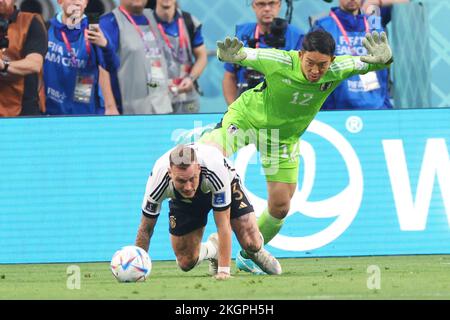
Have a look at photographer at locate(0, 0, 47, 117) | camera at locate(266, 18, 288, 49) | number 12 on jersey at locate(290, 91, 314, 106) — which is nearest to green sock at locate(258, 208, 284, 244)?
number 12 on jersey at locate(290, 91, 314, 106)

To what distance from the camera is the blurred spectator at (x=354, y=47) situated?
15156mm

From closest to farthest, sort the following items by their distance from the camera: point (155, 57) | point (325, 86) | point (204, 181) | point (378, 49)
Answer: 1. point (204, 181)
2. point (378, 49)
3. point (325, 86)
4. point (155, 57)

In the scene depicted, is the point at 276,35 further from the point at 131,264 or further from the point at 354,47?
the point at 131,264

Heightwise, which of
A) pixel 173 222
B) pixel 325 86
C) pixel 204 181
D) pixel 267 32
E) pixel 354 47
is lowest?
pixel 173 222

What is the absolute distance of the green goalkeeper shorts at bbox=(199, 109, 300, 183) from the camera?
12.7 metres

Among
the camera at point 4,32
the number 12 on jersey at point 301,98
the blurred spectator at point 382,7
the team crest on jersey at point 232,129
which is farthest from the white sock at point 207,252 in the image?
the blurred spectator at point 382,7

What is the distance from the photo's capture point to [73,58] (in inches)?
596

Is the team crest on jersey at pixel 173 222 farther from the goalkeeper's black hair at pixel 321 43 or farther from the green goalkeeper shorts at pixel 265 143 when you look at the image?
the goalkeeper's black hair at pixel 321 43

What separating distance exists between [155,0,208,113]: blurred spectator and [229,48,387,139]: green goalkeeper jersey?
245 cm

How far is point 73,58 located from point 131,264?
4.64 metres

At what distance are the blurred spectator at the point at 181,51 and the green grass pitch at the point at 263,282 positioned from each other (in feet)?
7.42

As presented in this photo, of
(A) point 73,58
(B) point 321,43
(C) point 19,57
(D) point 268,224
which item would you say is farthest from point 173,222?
(C) point 19,57

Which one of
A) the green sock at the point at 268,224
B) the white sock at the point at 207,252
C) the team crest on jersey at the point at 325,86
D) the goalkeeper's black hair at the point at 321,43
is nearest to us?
the goalkeeper's black hair at the point at 321,43
